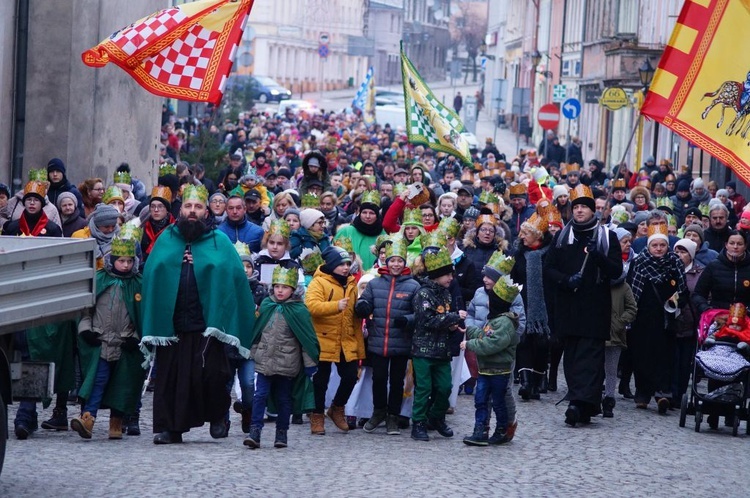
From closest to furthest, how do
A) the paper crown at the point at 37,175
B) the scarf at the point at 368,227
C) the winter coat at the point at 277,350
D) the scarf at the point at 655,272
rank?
the winter coat at the point at 277,350, the scarf at the point at 655,272, the scarf at the point at 368,227, the paper crown at the point at 37,175

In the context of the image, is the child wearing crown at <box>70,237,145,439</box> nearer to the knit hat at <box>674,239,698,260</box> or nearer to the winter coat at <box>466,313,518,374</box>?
the winter coat at <box>466,313,518,374</box>

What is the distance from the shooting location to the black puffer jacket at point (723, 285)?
44.1 feet

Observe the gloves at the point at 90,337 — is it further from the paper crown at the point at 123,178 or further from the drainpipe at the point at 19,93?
the drainpipe at the point at 19,93

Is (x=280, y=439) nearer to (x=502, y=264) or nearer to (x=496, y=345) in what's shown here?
(x=496, y=345)

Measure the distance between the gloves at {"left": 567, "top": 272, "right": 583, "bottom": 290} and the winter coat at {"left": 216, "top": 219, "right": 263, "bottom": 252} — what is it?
3.54 metres

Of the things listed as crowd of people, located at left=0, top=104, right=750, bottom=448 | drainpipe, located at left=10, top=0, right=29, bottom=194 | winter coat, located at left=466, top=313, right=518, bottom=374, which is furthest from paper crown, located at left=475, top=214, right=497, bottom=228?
drainpipe, located at left=10, top=0, right=29, bottom=194

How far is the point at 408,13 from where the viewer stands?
506 feet

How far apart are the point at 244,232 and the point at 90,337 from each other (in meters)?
4.31

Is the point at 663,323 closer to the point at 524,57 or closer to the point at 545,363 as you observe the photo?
the point at 545,363

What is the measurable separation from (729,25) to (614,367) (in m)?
3.12

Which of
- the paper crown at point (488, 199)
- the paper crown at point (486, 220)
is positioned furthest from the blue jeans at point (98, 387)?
the paper crown at point (488, 199)

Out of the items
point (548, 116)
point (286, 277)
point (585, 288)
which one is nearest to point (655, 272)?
point (585, 288)

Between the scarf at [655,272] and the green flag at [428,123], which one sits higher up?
the green flag at [428,123]

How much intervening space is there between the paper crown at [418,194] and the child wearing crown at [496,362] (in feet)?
15.3
